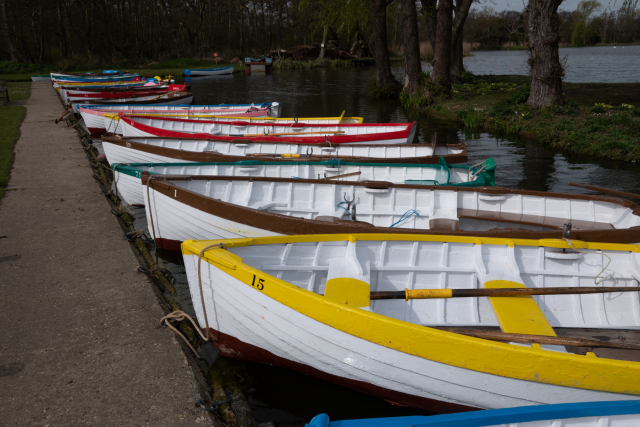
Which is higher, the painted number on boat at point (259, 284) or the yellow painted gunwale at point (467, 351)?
the painted number on boat at point (259, 284)

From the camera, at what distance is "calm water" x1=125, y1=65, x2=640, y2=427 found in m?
4.26

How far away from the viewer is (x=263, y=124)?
41.9ft

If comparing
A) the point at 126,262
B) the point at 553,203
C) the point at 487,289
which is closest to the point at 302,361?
the point at 487,289

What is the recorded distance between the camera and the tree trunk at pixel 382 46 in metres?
22.5

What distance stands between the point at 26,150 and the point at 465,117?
15.2 metres

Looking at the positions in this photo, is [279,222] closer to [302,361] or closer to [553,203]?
[302,361]

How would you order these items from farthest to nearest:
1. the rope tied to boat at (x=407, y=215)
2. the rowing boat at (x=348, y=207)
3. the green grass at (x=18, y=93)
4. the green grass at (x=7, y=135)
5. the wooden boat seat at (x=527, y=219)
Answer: the green grass at (x=18, y=93), the green grass at (x=7, y=135), the rope tied to boat at (x=407, y=215), the wooden boat seat at (x=527, y=219), the rowing boat at (x=348, y=207)

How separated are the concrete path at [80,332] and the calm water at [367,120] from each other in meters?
0.78

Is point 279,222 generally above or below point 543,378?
above

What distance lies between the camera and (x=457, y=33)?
84.7 feet

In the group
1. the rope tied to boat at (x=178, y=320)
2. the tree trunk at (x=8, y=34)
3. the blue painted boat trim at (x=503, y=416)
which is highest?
the tree trunk at (x=8, y=34)

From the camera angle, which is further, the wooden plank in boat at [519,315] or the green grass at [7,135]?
the green grass at [7,135]

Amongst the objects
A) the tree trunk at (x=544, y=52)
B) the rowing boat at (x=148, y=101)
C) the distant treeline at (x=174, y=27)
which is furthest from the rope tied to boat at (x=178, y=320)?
the distant treeline at (x=174, y=27)

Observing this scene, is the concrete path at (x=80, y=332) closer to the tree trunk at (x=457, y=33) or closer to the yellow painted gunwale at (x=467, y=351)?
the yellow painted gunwale at (x=467, y=351)
